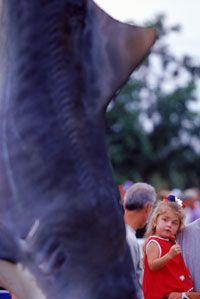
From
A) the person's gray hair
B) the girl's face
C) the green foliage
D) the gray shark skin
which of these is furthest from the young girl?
the green foliage

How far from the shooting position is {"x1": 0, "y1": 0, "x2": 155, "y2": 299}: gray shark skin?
6.80ft

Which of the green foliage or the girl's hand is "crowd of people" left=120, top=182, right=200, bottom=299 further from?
the green foliage

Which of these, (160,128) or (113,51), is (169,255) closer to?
(113,51)

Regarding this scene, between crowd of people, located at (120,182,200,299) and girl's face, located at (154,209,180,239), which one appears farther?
girl's face, located at (154,209,180,239)

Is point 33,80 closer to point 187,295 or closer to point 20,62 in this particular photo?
point 20,62

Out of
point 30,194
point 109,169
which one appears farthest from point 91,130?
point 30,194

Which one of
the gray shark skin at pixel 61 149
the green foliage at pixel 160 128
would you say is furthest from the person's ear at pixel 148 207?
the green foliage at pixel 160 128

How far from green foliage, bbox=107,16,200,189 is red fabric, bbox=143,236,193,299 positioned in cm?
2257

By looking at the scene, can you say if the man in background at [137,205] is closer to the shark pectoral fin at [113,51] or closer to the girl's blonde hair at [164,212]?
the girl's blonde hair at [164,212]

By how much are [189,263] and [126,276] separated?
1.80 m

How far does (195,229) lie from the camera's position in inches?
153

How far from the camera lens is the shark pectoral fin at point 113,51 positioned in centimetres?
218

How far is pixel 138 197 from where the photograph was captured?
4492mm

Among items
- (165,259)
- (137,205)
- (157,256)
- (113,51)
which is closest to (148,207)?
(137,205)
